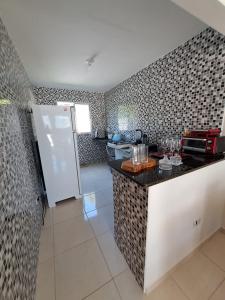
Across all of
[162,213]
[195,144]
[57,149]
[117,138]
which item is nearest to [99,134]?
[117,138]

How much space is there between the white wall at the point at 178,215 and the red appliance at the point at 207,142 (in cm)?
18

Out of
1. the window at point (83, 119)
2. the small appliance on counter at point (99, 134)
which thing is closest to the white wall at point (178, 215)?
the small appliance on counter at point (99, 134)

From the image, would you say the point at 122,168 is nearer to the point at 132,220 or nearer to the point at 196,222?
the point at 132,220

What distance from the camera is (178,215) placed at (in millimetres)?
1055

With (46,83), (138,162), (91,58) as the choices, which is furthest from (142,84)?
(46,83)

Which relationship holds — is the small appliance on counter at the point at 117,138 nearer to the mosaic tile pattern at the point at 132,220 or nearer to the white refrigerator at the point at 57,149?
the white refrigerator at the point at 57,149

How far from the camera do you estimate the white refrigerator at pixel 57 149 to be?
198 centimetres

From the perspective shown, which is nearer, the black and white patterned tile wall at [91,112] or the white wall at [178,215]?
the white wall at [178,215]

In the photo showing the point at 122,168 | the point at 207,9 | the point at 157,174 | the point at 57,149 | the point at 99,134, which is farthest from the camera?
the point at 99,134

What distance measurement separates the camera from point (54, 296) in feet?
3.41

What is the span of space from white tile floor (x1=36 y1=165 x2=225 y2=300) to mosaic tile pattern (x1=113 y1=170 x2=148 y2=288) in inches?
6.0

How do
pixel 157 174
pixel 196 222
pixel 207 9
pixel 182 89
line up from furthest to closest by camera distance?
pixel 182 89 → pixel 196 222 → pixel 157 174 → pixel 207 9

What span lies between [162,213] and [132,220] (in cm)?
Result: 26

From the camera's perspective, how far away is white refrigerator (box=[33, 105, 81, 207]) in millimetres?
1982
